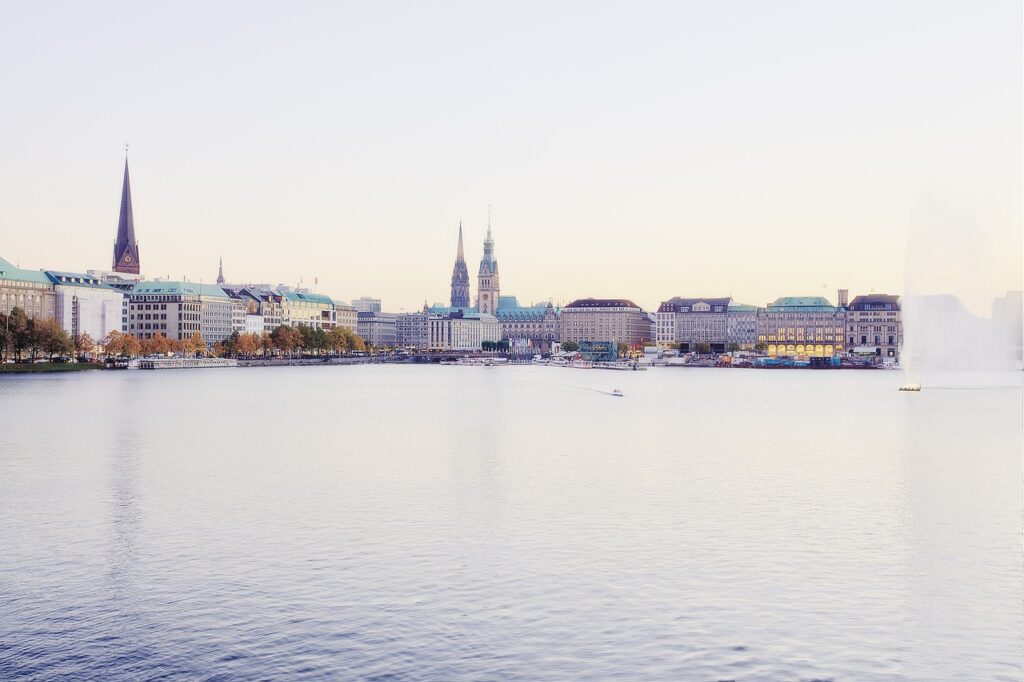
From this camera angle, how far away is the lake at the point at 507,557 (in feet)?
53.9

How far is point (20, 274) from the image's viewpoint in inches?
5846

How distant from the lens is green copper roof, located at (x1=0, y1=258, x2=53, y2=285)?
146 metres

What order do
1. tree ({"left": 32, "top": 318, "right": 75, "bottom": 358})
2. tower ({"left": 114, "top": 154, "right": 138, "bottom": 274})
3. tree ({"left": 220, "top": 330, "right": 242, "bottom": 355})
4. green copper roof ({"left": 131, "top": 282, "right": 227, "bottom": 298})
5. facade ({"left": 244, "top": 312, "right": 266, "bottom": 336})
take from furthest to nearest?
1. facade ({"left": 244, "top": 312, "right": 266, "bottom": 336})
2. tower ({"left": 114, "top": 154, "right": 138, "bottom": 274})
3. green copper roof ({"left": 131, "top": 282, "right": 227, "bottom": 298})
4. tree ({"left": 220, "top": 330, "right": 242, "bottom": 355})
5. tree ({"left": 32, "top": 318, "right": 75, "bottom": 358})

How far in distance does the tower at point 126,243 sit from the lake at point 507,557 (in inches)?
5698

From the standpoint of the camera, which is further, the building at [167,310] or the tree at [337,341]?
the tree at [337,341]

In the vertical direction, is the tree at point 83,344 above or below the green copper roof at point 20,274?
below

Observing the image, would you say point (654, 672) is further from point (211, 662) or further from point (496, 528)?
point (496, 528)

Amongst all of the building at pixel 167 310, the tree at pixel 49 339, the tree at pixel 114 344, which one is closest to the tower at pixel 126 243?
the building at pixel 167 310

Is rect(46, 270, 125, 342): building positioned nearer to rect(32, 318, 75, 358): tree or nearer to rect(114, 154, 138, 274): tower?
rect(114, 154, 138, 274): tower

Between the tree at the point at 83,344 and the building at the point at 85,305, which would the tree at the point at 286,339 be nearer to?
the building at the point at 85,305

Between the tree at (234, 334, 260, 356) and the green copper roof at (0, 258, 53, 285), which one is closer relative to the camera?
the green copper roof at (0, 258, 53, 285)

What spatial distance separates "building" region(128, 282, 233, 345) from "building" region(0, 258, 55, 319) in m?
22.1

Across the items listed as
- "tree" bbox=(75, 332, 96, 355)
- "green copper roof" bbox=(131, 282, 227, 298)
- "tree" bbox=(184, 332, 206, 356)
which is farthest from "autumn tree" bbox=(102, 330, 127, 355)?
"green copper roof" bbox=(131, 282, 227, 298)

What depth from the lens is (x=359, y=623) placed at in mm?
17859
